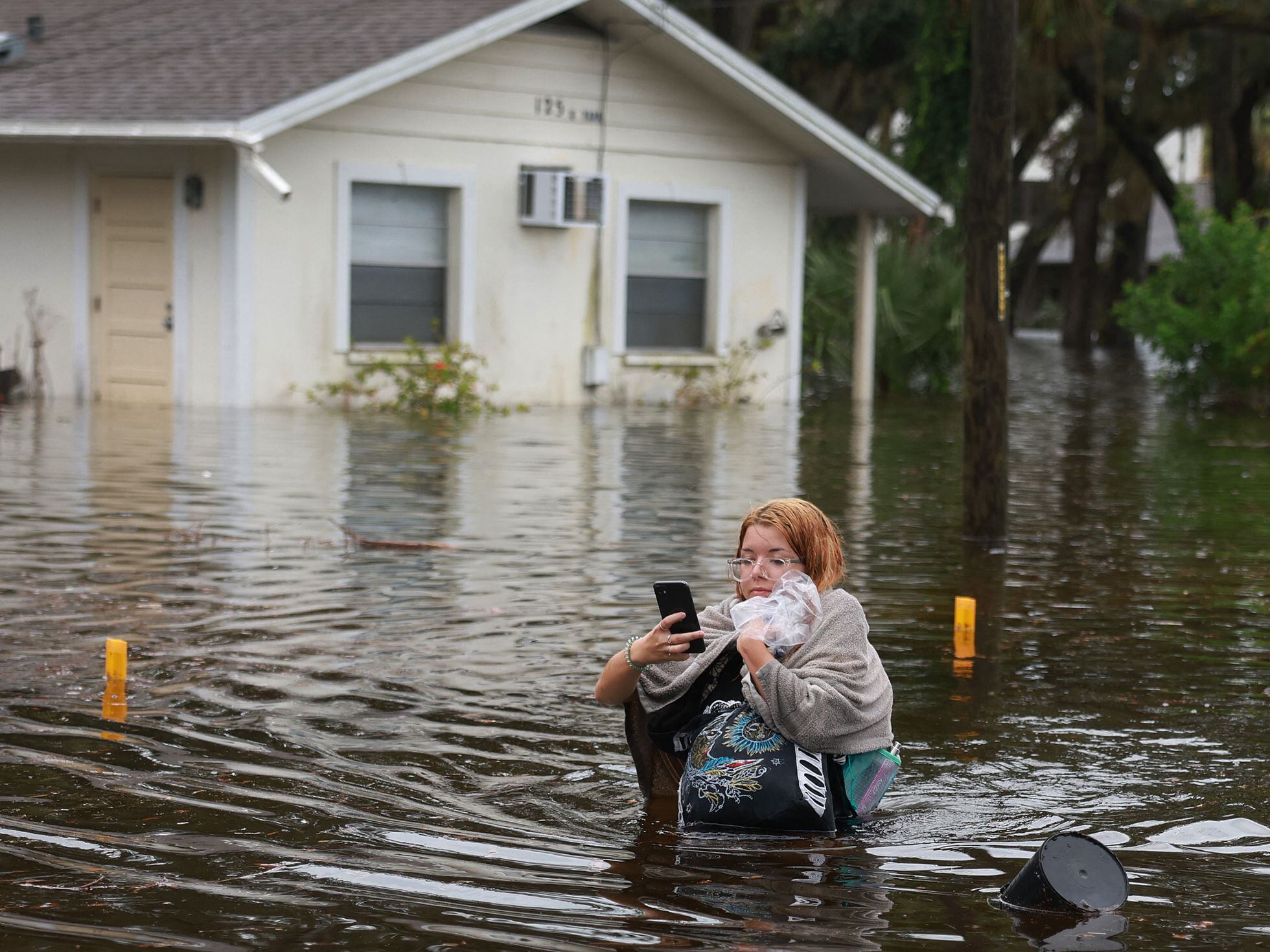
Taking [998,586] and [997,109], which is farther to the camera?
[997,109]

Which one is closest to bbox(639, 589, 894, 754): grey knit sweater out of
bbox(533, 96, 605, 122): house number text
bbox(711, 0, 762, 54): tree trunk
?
bbox(533, 96, 605, 122): house number text

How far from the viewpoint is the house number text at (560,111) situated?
829 inches

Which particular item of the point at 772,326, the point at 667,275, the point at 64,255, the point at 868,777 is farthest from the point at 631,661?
the point at 772,326

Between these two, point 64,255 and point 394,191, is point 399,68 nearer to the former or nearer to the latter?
point 394,191

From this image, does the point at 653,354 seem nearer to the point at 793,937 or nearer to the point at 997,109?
the point at 997,109

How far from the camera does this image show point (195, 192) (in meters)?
19.0

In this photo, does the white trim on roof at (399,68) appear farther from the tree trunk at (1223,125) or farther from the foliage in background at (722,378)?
the tree trunk at (1223,125)

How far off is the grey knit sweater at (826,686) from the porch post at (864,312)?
1882cm

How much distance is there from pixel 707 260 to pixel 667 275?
0.62m

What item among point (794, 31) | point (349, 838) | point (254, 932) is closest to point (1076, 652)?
point (349, 838)

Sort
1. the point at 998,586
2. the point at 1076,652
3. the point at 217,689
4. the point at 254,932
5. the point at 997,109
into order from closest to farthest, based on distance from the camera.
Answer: the point at 254,932
the point at 217,689
the point at 1076,652
the point at 998,586
the point at 997,109

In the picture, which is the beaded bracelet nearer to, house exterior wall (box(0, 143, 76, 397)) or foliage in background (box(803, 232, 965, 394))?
house exterior wall (box(0, 143, 76, 397))

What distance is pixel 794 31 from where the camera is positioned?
36812mm

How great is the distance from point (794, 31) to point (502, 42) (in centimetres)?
1719
